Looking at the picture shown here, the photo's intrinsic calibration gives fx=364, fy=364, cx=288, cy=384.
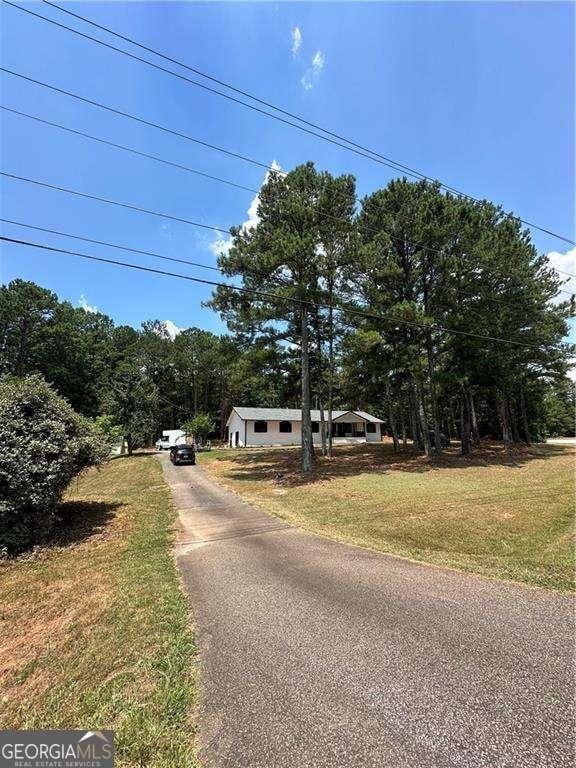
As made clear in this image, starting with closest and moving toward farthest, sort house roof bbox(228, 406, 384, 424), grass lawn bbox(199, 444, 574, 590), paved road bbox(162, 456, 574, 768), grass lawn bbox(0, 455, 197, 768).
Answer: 1. paved road bbox(162, 456, 574, 768)
2. grass lawn bbox(0, 455, 197, 768)
3. grass lawn bbox(199, 444, 574, 590)
4. house roof bbox(228, 406, 384, 424)

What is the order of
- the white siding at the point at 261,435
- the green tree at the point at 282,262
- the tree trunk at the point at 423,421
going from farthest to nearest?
the white siding at the point at 261,435 → the tree trunk at the point at 423,421 → the green tree at the point at 282,262

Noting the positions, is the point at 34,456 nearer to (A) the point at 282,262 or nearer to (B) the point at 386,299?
(A) the point at 282,262

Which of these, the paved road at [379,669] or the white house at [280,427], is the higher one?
the white house at [280,427]

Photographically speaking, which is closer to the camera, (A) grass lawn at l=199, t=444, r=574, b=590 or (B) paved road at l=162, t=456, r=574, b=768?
(B) paved road at l=162, t=456, r=574, b=768

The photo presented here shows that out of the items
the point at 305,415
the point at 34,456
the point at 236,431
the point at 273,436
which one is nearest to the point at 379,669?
the point at 34,456

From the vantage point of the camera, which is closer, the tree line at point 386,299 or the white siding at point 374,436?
the tree line at point 386,299

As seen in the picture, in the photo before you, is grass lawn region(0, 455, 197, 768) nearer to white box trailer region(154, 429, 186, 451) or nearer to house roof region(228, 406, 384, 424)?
house roof region(228, 406, 384, 424)

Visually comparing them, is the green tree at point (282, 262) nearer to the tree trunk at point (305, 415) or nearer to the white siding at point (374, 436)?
the tree trunk at point (305, 415)

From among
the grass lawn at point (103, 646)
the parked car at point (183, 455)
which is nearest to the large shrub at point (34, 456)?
the grass lawn at point (103, 646)

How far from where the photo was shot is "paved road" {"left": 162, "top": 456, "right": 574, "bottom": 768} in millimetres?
2565

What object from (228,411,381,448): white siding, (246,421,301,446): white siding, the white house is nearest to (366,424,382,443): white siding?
the white house

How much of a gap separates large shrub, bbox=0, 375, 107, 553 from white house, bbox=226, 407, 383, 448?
3388cm

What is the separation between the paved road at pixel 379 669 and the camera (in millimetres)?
2565

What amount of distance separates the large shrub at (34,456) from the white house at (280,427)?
111ft
